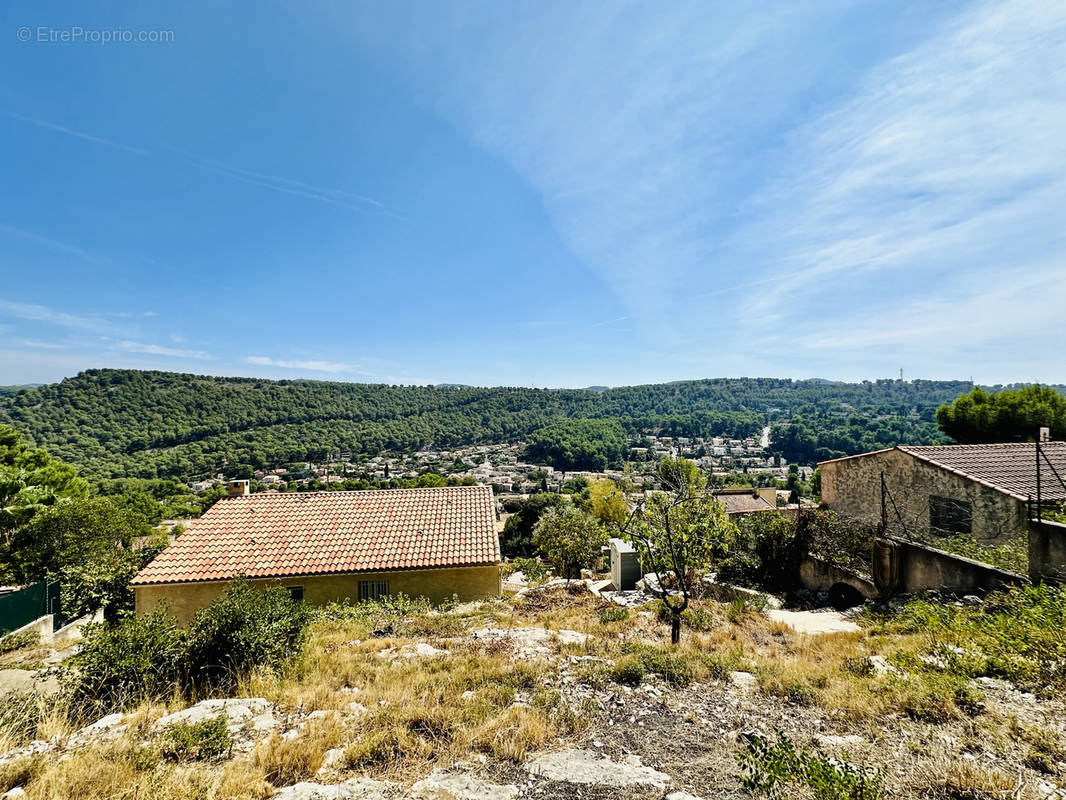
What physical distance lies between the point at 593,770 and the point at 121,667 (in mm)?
6472

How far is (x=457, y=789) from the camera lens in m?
3.97

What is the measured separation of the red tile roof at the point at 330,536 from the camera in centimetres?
1374

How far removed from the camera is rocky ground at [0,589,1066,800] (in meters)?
3.88

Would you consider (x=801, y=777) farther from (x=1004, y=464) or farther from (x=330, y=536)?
(x=1004, y=464)

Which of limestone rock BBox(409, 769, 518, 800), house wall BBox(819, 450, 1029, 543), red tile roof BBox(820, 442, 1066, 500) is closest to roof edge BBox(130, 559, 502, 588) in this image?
limestone rock BBox(409, 769, 518, 800)

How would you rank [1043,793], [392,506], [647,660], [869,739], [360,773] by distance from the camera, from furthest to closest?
[392,506] < [647,660] < [869,739] < [360,773] < [1043,793]

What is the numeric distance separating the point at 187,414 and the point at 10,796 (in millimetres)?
114529

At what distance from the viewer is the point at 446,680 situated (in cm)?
630

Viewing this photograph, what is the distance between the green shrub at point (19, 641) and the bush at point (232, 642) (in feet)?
37.1

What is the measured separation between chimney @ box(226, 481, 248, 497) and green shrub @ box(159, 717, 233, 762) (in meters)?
16.6

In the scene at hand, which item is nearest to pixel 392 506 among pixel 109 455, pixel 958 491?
pixel 958 491

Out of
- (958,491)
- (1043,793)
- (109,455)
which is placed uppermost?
(958,491)

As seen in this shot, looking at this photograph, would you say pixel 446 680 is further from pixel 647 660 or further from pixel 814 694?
pixel 814 694

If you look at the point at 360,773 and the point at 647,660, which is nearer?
the point at 360,773
